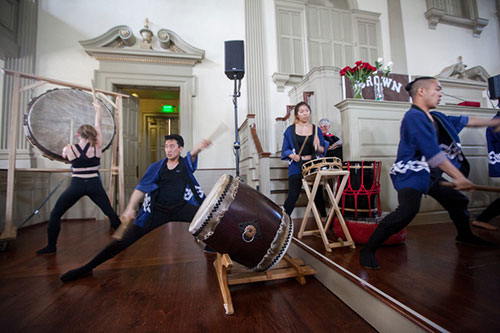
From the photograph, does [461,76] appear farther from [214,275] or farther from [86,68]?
[86,68]

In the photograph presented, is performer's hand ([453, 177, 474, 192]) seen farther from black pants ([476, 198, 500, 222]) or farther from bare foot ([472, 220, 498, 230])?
bare foot ([472, 220, 498, 230])

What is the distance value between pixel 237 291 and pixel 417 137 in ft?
4.92

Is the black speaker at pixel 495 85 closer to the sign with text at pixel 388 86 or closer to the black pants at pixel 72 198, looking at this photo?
the sign with text at pixel 388 86

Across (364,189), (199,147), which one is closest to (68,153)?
(199,147)

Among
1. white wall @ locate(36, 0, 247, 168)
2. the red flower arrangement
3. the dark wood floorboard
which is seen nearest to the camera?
the dark wood floorboard

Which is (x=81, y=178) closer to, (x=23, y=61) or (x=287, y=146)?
(x=287, y=146)

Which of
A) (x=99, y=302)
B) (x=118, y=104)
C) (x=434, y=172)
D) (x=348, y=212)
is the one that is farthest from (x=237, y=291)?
(x=118, y=104)

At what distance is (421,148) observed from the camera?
137cm

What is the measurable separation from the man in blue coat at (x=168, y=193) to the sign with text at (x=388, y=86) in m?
2.75

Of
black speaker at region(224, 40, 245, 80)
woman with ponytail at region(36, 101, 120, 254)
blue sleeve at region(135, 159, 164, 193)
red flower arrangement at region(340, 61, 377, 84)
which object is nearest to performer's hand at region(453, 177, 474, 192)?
blue sleeve at region(135, 159, 164, 193)

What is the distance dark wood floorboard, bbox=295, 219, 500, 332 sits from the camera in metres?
1.02

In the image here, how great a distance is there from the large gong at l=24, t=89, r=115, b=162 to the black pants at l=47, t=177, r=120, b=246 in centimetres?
61

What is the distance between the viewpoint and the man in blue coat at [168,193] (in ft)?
6.06

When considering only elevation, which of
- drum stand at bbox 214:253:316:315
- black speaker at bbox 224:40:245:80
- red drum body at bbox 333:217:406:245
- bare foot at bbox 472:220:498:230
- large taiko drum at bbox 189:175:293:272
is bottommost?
drum stand at bbox 214:253:316:315
